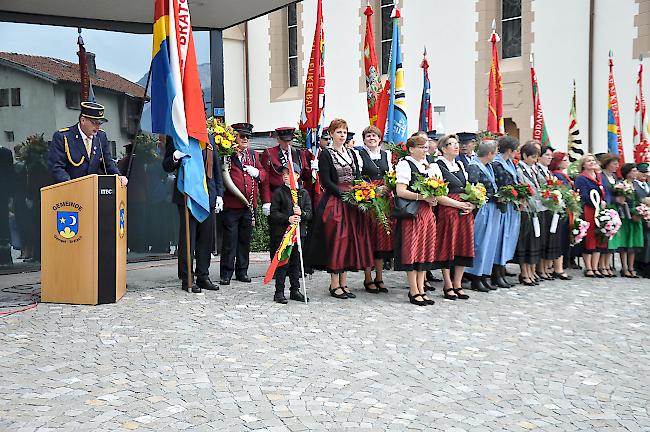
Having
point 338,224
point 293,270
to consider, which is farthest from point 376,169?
point 293,270

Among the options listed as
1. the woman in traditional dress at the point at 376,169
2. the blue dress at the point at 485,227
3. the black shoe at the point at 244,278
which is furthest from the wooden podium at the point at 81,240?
the blue dress at the point at 485,227

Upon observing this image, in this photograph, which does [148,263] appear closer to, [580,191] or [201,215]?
[201,215]

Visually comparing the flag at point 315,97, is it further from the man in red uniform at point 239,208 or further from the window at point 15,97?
the window at point 15,97

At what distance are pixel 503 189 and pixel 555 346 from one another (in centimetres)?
313

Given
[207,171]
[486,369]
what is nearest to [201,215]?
A: [207,171]

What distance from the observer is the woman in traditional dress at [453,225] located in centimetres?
764

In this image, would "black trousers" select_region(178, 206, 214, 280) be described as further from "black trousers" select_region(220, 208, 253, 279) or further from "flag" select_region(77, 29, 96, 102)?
"flag" select_region(77, 29, 96, 102)

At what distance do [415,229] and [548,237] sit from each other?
2.74 m

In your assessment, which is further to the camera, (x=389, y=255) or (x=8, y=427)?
(x=389, y=255)

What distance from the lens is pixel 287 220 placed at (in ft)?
24.2

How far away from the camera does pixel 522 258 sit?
886 cm

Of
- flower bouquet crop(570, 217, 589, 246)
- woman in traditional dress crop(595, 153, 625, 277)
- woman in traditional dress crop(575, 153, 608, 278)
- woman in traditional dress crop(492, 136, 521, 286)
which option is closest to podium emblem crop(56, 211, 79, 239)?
woman in traditional dress crop(492, 136, 521, 286)

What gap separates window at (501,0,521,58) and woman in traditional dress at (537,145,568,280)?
810 centimetres

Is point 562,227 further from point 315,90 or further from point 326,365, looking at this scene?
point 326,365
